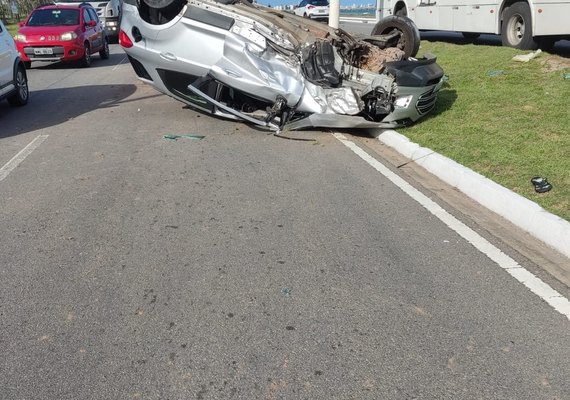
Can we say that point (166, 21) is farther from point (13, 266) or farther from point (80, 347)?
point (80, 347)

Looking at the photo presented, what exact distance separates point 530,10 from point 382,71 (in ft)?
17.5

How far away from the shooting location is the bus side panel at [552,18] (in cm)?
1041

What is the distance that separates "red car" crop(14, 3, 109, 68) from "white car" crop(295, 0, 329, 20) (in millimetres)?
22422

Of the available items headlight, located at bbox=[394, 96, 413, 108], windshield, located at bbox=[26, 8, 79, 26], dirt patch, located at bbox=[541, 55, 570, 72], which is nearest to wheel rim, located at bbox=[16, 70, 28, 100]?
windshield, located at bbox=[26, 8, 79, 26]

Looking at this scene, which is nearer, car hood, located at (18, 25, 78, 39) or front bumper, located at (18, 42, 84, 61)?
front bumper, located at (18, 42, 84, 61)

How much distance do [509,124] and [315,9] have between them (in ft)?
110

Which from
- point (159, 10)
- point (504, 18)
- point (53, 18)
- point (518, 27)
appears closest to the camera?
point (159, 10)

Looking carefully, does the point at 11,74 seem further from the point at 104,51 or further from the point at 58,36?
the point at 104,51

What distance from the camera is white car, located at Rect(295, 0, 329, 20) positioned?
37594mm

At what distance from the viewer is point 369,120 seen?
7680mm

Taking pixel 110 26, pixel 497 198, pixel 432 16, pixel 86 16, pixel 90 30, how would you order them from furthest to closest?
pixel 110 26
pixel 86 16
pixel 90 30
pixel 432 16
pixel 497 198

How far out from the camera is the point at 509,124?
283 inches

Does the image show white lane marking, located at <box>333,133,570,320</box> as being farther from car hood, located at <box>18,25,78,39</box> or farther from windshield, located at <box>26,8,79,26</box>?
windshield, located at <box>26,8,79,26</box>

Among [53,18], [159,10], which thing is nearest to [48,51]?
[53,18]
